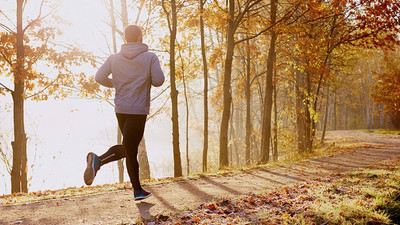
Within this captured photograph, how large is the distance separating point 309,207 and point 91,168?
285 cm

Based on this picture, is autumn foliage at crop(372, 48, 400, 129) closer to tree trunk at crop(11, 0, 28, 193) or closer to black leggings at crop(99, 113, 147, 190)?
tree trunk at crop(11, 0, 28, 193)

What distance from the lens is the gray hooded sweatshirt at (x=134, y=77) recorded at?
4.41m

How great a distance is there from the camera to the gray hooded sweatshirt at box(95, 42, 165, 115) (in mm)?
4410

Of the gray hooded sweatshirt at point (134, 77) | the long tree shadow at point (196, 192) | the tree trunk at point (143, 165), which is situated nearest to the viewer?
the gray hooded sweatshirt at point (134, 77)

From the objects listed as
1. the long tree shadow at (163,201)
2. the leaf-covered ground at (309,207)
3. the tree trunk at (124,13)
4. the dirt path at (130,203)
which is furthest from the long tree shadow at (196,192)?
the tree trunk at (124,13)

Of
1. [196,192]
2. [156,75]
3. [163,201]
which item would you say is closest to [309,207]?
[196,192]

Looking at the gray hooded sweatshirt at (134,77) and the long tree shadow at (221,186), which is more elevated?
the gray hooded sweatshirt at (134,77)

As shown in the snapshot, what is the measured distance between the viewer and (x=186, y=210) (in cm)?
429

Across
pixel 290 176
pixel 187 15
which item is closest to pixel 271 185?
pixel 290 176

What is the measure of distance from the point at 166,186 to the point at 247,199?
1722 mm

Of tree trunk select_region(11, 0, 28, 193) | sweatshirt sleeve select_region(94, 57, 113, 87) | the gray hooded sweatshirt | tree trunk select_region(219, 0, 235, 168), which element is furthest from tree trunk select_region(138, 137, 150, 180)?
the gray hooded sweatshirt

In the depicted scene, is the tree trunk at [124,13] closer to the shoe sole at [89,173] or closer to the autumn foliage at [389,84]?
the shoe sole at [89,173]

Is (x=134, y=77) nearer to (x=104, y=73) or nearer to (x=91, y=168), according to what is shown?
(x=104, y=73)

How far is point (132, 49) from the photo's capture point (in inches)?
178
